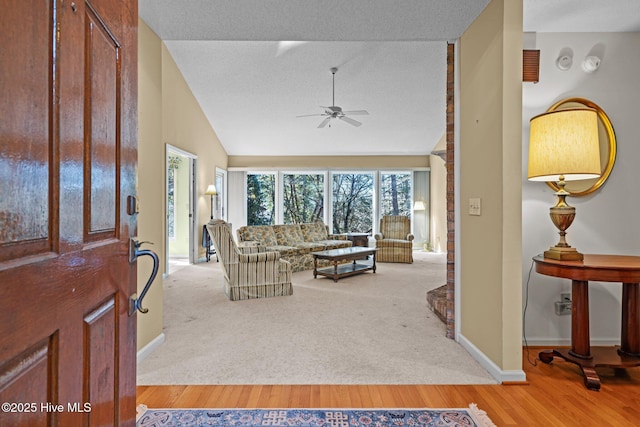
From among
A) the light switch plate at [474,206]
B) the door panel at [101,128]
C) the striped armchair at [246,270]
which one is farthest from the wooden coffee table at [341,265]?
the door panel at [101,128]

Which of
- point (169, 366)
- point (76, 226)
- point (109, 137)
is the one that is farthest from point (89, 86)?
point (169, 366)

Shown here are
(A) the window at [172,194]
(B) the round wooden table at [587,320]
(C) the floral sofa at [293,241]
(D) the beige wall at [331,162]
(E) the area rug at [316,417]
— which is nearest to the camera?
(E) the area rug at [316,417]

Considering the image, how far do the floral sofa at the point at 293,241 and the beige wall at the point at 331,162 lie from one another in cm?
245

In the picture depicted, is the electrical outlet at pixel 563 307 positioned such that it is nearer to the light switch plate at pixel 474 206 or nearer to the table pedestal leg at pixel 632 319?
the table pedestal leg at pixel 632 319

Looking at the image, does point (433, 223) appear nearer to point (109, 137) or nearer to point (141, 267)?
point (141, 267)

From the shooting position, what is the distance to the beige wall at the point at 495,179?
224 cm

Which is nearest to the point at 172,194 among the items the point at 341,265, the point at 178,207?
the point at 178,207

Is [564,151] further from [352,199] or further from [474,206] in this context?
[352,199]

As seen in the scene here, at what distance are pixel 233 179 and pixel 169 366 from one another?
6.87 meters

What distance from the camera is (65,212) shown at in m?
0.74

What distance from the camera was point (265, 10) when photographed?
252 cm

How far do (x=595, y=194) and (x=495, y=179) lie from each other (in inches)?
43.1

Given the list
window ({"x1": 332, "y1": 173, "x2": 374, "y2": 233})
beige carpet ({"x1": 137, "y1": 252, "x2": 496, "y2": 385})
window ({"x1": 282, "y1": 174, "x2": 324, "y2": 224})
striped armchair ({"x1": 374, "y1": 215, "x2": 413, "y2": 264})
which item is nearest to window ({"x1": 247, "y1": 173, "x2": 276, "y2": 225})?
window ({"x1": 282, "y1": 174, "x2": 324, "y2": 224})

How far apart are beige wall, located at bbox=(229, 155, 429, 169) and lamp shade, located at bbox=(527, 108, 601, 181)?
6.69 meters
